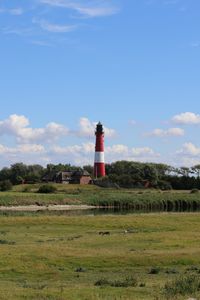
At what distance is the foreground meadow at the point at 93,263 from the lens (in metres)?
19.3

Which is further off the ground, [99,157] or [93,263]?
[99,157]

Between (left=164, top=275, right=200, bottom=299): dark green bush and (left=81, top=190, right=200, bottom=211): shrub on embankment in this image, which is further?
(left=81, top=190, right=200, bottom=211): shrub on embankment

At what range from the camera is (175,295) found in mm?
17203

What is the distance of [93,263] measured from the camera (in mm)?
27734

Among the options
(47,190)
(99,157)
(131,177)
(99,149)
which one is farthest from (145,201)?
(131,177)

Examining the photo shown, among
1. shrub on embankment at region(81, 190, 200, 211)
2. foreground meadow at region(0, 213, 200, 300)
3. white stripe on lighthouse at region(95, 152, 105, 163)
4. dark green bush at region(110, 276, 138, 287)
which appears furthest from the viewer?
white stripe on lighthouse at region(95, 152, 105, 163)

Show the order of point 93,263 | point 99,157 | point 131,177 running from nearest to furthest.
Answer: point 93,263 → point 99,157 → point 131,177

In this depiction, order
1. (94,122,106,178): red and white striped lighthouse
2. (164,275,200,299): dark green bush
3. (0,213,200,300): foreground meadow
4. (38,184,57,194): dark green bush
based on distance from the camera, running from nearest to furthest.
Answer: (164,275,200,299): dark green bush
(0,213,200,300): foreground meadow
(38,184,57,194): dark green bush
(94,122,106,178): red and white striped lighthouse

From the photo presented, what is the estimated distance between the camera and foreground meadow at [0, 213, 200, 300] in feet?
63.4

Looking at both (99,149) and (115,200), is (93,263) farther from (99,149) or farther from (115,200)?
(99,149)

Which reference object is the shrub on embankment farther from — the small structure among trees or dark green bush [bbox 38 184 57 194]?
the small structure among trees

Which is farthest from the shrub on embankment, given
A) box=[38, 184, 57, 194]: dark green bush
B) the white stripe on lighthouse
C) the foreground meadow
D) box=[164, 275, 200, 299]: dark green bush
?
box=[164, 275, 200, 299]: dark green bush

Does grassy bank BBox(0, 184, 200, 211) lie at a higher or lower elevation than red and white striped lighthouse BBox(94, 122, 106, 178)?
lower

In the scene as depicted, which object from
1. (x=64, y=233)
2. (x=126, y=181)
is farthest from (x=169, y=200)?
(x=64, y=233)
